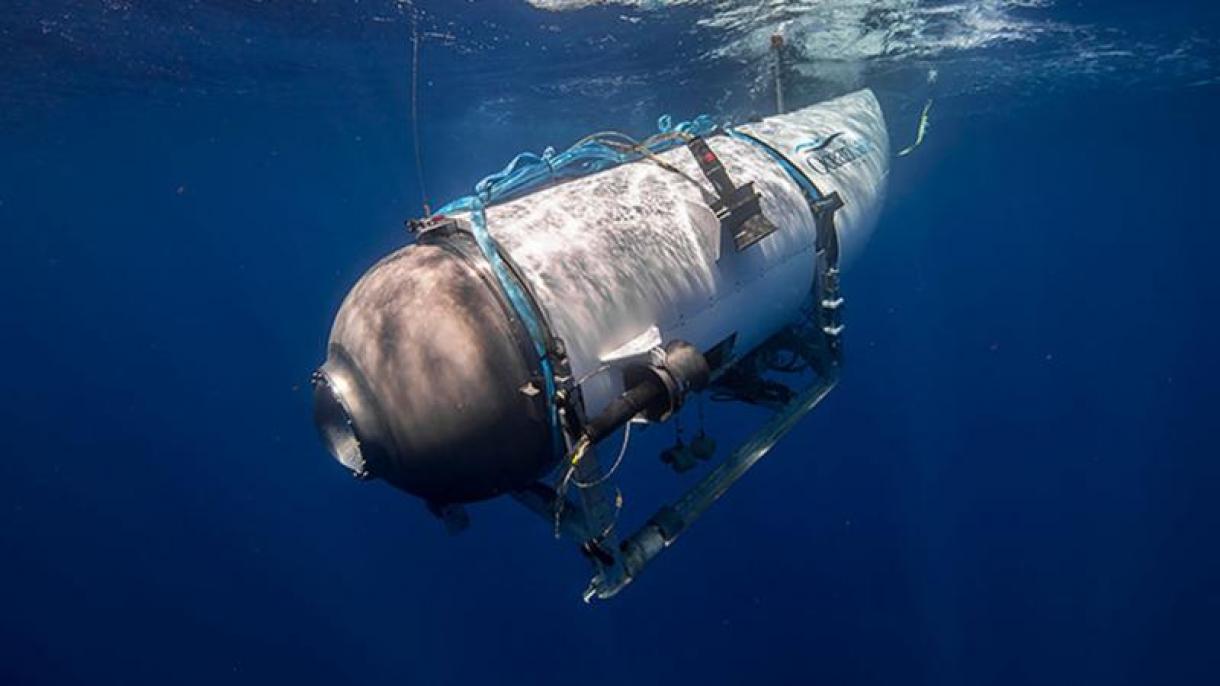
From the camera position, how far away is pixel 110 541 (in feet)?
97.6

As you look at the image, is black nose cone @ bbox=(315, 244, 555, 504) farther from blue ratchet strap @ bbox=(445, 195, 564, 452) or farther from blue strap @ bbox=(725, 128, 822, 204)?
blue strap @ bbox=(725, 128, 822, 204)

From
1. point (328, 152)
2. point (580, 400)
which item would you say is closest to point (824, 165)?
point (580, 400)

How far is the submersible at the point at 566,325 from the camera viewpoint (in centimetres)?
305

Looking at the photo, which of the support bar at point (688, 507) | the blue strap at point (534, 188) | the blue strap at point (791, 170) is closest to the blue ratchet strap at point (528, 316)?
the blue strap at point (534, 188)

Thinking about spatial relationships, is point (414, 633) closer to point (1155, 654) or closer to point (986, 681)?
point (986, 681)

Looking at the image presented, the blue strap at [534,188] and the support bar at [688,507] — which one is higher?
the blue strap at [534,188]

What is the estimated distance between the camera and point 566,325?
325cm

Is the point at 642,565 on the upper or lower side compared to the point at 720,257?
lower

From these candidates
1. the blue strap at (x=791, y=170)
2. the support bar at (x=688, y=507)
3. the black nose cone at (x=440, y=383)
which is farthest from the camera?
the blue strap at (x=791, y=170)

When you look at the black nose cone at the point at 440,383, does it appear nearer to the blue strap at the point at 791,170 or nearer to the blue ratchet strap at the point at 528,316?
the blue ratchet strap at the point at 528,316

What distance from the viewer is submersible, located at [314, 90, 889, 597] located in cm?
305

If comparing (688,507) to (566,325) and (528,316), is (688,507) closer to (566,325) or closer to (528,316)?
(566,325)

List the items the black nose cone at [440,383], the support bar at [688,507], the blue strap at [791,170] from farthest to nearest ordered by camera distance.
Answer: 1. the blue strap at [791,170]
2. the support bar at [688,507]
3. the black nose cone at [440,383]

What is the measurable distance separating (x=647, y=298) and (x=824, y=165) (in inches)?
115
